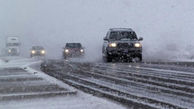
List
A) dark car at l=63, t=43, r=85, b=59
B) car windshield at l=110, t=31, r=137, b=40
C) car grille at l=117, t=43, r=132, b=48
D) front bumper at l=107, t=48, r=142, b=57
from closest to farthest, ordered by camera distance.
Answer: front bumper at l=107, t=48, r=142, b=57 < car grille at l=117, t=43, r=132, b=48 < car windshield at l=110, t=31, r=137, b=40 < dark car at l=63, t=43, r=85, b=59

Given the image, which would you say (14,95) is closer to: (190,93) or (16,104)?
(16,104)

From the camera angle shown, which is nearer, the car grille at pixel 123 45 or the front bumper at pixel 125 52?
the front bumper at pixel 125 52

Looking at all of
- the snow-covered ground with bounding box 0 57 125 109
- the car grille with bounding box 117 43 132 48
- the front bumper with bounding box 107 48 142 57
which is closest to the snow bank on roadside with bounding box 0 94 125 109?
the snow-covered ground with bounding box 0 57 125 109

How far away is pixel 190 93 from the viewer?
7.43 metres

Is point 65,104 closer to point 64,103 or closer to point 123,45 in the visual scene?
point 64,103

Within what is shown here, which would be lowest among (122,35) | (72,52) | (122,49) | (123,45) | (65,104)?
(65,104)

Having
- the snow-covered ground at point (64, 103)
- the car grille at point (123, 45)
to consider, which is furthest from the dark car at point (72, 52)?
the snow-covered ground at point (64, 103)

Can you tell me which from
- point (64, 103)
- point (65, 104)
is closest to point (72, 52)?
point (64, 103)

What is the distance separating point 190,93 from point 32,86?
352cm

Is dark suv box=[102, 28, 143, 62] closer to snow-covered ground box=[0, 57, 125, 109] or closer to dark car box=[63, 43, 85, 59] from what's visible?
dark car box=[63, 43, 85, 59]

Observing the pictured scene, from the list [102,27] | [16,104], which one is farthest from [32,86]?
[102,27]

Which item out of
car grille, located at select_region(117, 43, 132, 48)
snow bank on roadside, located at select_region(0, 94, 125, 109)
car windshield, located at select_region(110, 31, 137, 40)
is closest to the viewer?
snow bank on roadside, located at select_region(0, 94, 125, 109)

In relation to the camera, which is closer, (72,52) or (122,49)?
(122,49)

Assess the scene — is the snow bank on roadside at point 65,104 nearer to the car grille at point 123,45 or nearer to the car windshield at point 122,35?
the car grille at point 123,45
